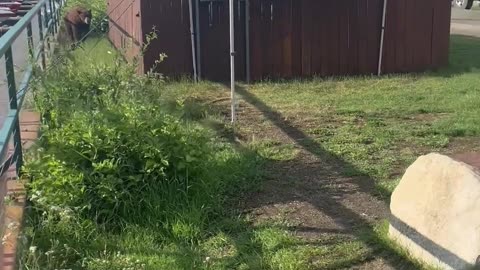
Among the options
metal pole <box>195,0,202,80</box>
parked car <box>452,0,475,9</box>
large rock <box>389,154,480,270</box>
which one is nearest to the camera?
large rock <box>389,154,480,270</box>

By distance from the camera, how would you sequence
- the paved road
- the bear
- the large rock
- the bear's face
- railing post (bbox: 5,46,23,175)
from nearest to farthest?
the large rock < railing post (bbox: 5,46,23,175) < the bear < the bear's face < the paved road

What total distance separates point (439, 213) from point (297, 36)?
7.28 metres

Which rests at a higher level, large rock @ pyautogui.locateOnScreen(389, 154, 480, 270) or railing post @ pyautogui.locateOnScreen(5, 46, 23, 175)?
railing post @ pyautogui.locateOnScreen(5, 46, 23, 175)

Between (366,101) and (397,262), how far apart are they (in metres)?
4.99

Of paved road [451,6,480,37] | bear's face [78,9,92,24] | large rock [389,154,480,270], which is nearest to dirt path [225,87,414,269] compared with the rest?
large rock [389,154,480,270]

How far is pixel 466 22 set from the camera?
21.8 metres

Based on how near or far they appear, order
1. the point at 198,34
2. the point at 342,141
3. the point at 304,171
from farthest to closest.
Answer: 1. the point at 198,34
2. the point at 342,141
3. the point at 304,171

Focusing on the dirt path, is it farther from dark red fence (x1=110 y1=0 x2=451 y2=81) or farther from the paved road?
the paved road

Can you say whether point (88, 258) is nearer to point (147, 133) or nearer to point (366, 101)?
point (147, 133)

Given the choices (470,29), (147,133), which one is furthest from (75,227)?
(470,29)

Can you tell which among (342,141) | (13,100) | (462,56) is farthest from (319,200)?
(462,56)

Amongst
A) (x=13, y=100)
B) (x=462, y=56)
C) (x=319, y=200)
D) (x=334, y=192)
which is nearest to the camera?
(x=13, y=100)

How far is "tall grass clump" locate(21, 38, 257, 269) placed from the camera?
438 cm

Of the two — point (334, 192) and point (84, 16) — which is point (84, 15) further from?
point (334, 192)
